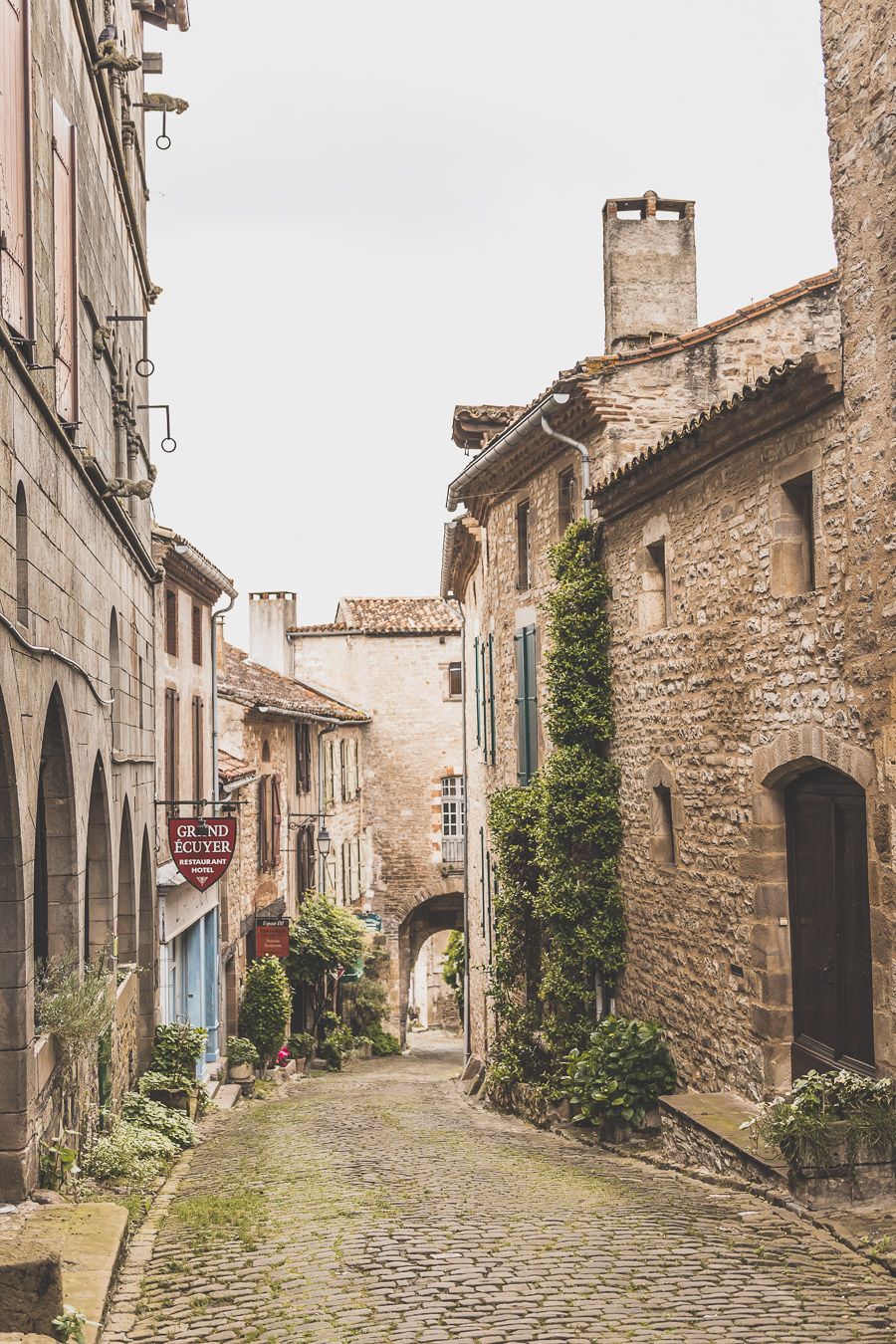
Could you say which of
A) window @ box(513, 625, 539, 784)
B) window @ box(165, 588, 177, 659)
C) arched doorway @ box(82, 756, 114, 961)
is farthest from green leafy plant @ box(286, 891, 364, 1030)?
arched doorway @ box(82, 756, 114, 961)

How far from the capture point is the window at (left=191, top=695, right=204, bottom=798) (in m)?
19.7

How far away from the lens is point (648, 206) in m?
15.3

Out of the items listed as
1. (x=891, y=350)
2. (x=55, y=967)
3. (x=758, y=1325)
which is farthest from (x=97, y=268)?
(x=758, y=1325)

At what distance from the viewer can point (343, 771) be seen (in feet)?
109

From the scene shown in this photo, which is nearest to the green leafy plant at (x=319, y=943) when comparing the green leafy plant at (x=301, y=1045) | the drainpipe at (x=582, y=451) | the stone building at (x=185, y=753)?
the green leafy plant at (x=301, y=1045)

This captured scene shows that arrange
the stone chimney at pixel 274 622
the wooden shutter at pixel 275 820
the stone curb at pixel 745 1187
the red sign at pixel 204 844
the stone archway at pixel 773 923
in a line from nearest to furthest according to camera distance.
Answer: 1. the stone curb at pixel 745 1187
2. the stone archway at pixel 773 923
3. the red sign at pixel 204 844
4. the wooden shutter at pixel 275 820
5. the stone chimney at pixel 274 622

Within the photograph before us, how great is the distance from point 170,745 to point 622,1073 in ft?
27.9

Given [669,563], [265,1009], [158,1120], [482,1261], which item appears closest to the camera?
[482,1261]

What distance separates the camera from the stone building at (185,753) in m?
17.0

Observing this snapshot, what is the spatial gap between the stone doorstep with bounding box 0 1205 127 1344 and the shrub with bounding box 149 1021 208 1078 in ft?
22.6

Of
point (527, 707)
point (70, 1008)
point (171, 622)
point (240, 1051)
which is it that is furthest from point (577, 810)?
point (240, 1051)

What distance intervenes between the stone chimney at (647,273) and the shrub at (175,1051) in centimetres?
889

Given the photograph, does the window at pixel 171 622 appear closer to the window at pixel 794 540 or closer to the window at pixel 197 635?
the window at pixel 197 635

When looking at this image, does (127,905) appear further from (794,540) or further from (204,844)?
(794,540)
